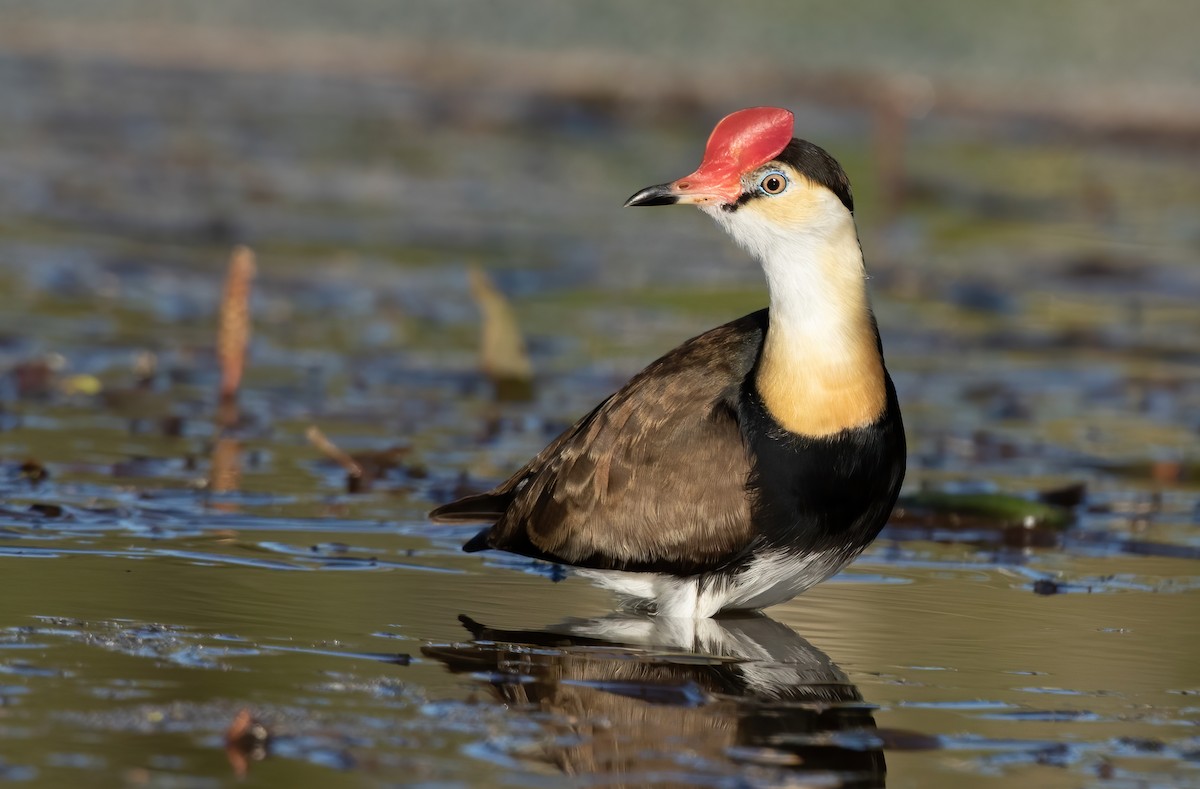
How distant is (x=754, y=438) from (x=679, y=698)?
1047 mm

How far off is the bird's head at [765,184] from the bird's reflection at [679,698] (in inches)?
46.8

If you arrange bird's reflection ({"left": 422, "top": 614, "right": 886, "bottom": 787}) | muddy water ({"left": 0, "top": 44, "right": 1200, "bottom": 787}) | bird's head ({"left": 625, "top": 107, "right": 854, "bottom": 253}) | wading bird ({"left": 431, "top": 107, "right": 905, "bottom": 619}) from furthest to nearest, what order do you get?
bird's head ({"left": 625, "top": 107, "right": 854, "bottom": 253})
wading bird ({"left": 431, "top": 107, "right": 905, "bottom": 619})
muddy water ({"left": 0, "top": 44, "right": 1200, "bottom": 787})
bird's reflection ({"left": 422, "top": 614, "right": 886, "bottom": 787})

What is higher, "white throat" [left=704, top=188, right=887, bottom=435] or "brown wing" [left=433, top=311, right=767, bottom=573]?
"white throat" [left=704, top=188, right=887, bottom=435]

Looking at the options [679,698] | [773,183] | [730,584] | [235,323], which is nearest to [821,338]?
[773,183]

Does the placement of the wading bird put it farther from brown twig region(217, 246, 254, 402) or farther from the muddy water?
brown twig region(217, 246, 254, 402)

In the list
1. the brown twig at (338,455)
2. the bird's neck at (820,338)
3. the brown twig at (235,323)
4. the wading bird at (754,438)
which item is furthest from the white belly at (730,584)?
the brown twig at (235,323)

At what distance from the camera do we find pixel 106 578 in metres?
5.90

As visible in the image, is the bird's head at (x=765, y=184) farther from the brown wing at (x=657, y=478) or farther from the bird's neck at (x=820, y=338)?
the brown wing at (x=657, y=478)

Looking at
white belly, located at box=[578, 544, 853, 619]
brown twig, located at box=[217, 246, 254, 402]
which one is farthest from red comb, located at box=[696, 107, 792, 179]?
brown twig, located at box=[217, 246, 254, 402]

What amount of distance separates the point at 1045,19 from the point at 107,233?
10.1m

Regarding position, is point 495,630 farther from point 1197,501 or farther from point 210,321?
point 210,321

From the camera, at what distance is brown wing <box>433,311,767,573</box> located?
5.71 m

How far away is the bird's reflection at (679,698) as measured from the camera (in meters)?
4.38

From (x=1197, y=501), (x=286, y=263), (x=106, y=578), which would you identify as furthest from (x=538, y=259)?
(x=106, y=578)
